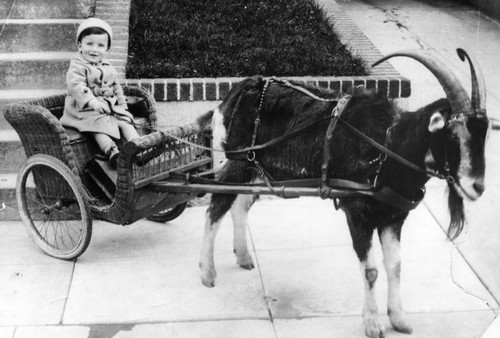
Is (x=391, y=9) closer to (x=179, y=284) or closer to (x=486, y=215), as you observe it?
(x=486, y=215)

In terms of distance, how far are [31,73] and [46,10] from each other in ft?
3.72

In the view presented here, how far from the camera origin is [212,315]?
5.64m

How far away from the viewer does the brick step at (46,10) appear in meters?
8.80

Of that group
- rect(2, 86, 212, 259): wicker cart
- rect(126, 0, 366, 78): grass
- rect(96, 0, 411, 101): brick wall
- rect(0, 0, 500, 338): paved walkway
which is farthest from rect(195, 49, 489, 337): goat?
rect(126, 0, 366, 78): grass

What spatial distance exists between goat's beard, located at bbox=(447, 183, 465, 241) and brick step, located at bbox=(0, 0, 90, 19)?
17.3 ft

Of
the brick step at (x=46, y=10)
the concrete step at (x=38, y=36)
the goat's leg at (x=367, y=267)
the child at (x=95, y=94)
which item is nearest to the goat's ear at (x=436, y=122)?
the goat's leg at (x=367, y=267)

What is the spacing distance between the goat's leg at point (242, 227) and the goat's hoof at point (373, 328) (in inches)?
49.5

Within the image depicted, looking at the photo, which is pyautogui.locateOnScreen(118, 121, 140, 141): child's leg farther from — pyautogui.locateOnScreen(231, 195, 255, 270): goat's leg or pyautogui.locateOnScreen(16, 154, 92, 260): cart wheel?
pyautogui.locateOnScreen(231, 195, 255, 270): goat's leg

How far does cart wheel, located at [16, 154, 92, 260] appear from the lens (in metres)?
6.07

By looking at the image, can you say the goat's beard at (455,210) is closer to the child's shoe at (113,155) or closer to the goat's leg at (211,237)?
the goat's leg at (211,237)

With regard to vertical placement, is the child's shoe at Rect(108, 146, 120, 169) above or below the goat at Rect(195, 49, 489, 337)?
below

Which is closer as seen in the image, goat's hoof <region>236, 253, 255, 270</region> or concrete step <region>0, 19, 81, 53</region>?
goat's hoof <region>236, 253, 255, 270</region>

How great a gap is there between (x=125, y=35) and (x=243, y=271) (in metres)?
3.51

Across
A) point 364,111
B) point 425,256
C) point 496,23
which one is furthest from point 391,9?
point 364,111
